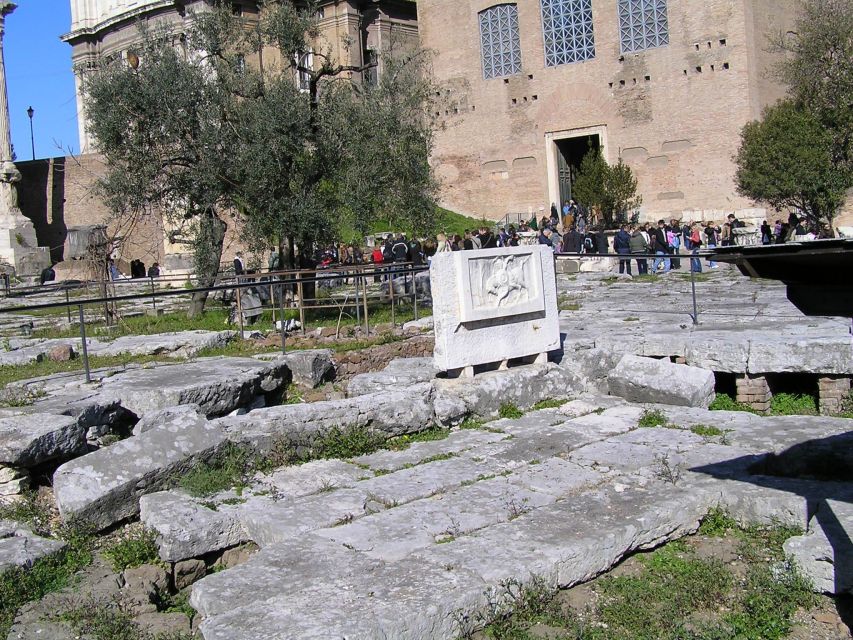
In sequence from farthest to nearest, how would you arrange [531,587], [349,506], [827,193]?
1. [827,193]
2. [349,506]
3. [531,587]

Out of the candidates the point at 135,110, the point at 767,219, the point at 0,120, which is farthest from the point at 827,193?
the point at 0,120

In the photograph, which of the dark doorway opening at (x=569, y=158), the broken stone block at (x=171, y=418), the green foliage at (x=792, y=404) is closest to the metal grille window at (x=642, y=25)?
the dark doorway opening at (x=569, y=158)

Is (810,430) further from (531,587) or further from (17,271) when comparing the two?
(17,271)

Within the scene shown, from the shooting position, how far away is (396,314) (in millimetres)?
14844

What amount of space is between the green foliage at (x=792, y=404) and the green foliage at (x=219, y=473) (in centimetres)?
484

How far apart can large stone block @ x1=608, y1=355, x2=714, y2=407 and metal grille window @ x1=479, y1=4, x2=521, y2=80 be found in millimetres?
26960

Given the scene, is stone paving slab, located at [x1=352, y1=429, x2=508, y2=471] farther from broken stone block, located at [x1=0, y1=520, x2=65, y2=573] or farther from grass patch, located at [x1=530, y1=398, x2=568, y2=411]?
broken stone block, located at [x1=0, y1=520, x2=65, y2=573]

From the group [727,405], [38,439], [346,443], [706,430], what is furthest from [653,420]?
[38,439]

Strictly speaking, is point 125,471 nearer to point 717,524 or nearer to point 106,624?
point 106,624

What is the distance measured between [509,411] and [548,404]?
0.50 meters

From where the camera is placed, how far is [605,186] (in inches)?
1194

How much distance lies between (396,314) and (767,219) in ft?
63.0

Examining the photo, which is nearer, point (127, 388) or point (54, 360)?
point (127, 388)

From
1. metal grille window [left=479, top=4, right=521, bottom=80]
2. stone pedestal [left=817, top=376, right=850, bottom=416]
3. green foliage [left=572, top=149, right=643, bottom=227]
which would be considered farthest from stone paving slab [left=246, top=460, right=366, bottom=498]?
metal grille window [left=479, top=4, right=521, bottom=80]
